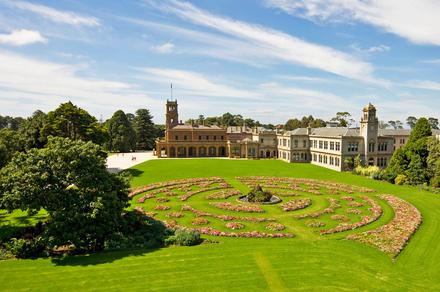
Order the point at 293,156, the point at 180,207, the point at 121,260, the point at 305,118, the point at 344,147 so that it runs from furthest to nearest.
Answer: the point at 305,118, the point at 293,156, the point at 344,147, the point at 180,207, the point at 121,260

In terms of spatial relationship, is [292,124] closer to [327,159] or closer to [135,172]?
[327,159]

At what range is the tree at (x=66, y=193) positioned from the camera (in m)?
21.1

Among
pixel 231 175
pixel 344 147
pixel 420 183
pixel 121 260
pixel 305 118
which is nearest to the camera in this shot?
pixel 121 260

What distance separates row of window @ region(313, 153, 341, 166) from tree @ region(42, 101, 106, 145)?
153ft

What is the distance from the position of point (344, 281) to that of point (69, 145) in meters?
20.6

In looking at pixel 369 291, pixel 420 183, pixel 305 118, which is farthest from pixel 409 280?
pixel 305 118

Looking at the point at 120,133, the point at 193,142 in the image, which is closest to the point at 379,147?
the point at 193,142

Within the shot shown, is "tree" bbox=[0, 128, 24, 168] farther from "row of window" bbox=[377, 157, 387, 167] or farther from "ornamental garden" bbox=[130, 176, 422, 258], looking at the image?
"row of window" bbox=[377, 157, 387, 167]

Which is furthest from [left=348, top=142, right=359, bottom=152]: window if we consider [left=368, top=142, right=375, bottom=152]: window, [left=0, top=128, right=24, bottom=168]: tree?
[left=0, top=128, right=24, bottom=168]: tree

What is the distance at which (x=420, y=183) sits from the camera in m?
48.1

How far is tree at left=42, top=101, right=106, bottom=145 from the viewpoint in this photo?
55062mm

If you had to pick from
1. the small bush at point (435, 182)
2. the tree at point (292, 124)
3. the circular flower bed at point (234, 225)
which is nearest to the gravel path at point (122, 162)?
the circular flower bed at point (234, 225)

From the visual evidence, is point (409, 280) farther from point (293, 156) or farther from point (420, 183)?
point (293, 156)

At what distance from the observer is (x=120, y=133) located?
102 m
